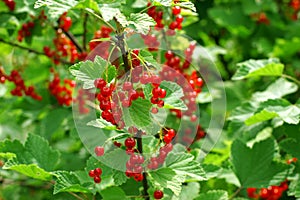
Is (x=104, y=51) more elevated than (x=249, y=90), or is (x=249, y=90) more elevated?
(x=104, y=51)

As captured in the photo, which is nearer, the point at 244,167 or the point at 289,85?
the point at 244,167

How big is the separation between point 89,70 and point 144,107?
213 millimetres

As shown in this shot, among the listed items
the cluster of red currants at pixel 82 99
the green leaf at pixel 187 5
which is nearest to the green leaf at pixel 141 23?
the green leaf at pixel 187 5

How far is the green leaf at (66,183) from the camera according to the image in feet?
5.57

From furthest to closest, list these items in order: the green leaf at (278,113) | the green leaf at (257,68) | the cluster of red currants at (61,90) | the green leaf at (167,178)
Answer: the cluster of red currants at (61,90) → the green leaf at (257,68) → the green leaf at (278,113) → the green leaf at (167,178)

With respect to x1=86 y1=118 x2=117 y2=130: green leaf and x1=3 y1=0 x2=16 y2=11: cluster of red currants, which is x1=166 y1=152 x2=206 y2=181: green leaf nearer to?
x1=86 y1=118 x2=117 y2=130: green leaf

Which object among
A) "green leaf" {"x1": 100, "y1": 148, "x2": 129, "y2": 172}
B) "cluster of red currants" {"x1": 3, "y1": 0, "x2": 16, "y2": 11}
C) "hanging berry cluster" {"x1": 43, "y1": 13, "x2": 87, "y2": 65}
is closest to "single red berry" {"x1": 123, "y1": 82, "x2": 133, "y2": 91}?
"green leaf" {"x1": 100, "y1": 148, "x2": 129, "y2": 172}

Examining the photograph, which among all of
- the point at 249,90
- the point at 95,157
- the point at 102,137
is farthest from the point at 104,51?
the point at 249,90

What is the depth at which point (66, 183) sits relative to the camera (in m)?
1.73

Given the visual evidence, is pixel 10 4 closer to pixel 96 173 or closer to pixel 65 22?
pixel 65 22

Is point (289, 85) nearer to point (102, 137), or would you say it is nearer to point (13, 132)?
point (102, 137)

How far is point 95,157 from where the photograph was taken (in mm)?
1829

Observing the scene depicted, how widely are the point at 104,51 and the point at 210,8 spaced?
1.58m

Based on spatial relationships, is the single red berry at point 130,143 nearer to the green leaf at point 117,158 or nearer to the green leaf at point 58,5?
the green leaf at point 117,158
